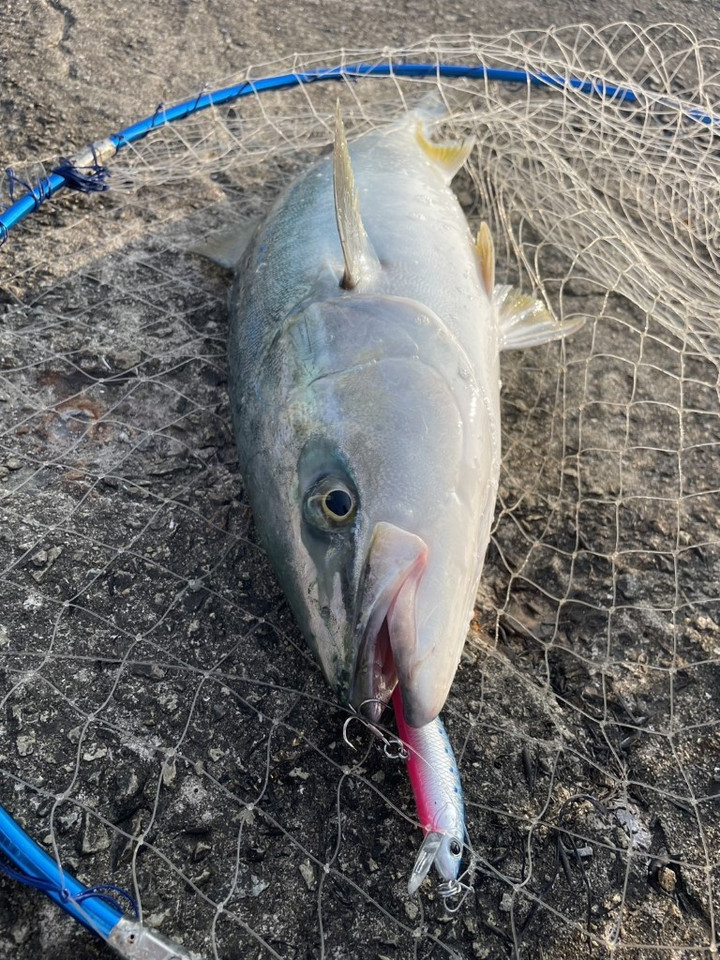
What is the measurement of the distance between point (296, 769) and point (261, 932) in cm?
42

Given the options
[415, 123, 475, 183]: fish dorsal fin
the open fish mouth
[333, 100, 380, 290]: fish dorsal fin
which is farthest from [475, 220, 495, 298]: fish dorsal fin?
the open fish mouth

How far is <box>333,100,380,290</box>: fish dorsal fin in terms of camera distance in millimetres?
2402

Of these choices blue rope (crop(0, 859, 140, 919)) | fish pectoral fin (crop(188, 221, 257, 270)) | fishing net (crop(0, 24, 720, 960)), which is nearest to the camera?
blue rope (crop(0, 859, 140, 919))

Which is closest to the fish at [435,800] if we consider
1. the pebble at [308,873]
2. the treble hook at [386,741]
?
the treble hook at [386,741]

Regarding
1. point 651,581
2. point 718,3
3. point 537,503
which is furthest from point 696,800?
point 718,3

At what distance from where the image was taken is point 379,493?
6.37 feet

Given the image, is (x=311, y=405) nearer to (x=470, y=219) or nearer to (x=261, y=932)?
(x=261, y=932)

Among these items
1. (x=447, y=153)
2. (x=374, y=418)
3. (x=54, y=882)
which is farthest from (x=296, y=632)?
(x=447, y=153)

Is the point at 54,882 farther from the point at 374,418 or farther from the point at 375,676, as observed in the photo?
the point at 374,418

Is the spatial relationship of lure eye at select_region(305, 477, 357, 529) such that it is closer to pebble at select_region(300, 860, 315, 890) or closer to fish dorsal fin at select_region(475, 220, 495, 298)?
pebble at select_region(300, 860, 315, 890)

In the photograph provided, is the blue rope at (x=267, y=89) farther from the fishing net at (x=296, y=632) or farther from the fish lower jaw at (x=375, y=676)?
the fish lower jaw at (x=375, y=676)

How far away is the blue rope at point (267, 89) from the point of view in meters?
3.36

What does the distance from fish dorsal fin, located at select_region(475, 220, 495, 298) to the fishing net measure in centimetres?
54

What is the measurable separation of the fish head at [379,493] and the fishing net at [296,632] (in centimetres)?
47
